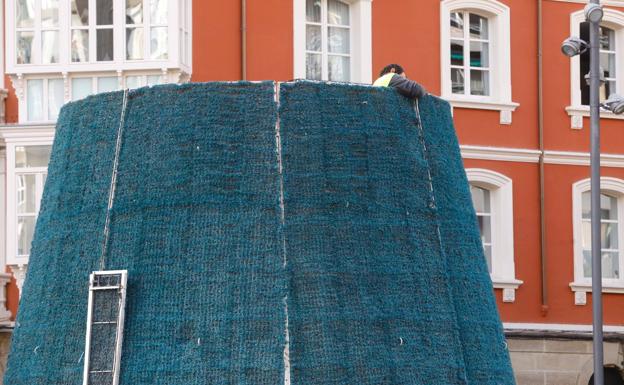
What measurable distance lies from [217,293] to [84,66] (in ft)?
57.8

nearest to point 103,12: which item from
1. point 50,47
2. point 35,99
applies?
point 50,47

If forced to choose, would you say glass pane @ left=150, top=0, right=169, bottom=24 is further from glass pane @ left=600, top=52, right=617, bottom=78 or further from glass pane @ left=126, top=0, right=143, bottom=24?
glass pane @ left=600, top=52, right=617, bottom=78

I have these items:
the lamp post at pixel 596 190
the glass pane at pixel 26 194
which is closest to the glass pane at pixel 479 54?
the glass pane at pixel 26 194

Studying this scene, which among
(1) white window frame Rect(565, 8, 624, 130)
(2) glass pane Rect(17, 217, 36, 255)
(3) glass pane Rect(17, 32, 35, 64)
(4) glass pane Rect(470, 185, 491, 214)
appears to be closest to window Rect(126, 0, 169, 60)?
(3) glass pane Rect(17, 32, 35, 64)

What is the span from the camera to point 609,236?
30.4 m

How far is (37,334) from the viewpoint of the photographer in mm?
8688

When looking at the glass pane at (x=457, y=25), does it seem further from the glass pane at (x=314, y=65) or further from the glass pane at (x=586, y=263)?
the glass pane at (x=586, y=263)

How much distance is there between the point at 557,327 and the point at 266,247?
22020 mm

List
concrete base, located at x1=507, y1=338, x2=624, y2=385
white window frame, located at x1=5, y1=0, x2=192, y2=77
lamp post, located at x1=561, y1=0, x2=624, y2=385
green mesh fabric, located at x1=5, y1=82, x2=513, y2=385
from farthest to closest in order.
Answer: concrete base, located at x1=507, y1=338, x2=624, y2=385, white window frame, located at x1=5, y1=0, x2=192, y2=77, lamp post, located at x1=561, y1=0, x2=624, y2=385, green mesh fabric, located at x1=5, y1=82, x2=513, y2=385

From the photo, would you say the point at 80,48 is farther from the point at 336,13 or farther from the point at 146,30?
the point at 336,13

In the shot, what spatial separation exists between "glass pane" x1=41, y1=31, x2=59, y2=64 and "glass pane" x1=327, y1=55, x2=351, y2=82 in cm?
489

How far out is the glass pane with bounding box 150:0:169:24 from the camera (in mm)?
25406

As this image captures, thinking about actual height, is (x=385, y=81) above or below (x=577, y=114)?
below

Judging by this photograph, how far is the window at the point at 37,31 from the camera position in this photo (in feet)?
84.0
